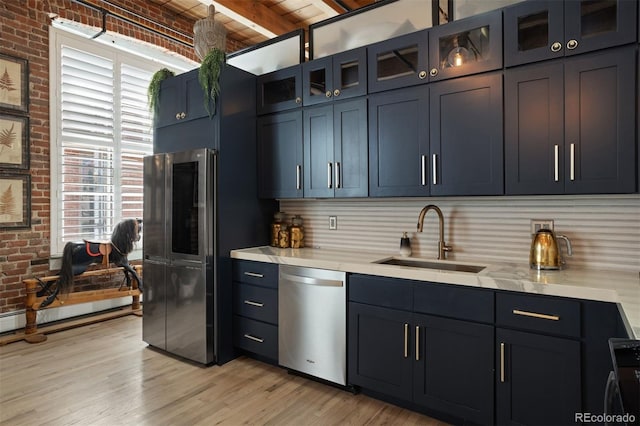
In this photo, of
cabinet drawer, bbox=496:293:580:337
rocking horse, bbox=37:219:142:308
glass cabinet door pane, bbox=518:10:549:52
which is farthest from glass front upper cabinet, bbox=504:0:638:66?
rocking horse, bbox=37:219:142:308

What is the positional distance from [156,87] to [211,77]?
0.79 metres

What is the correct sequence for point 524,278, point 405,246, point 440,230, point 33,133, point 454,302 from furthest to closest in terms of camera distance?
point 33,133 → point 405,246 → point 440,230 → point 454,302 → point 524,278

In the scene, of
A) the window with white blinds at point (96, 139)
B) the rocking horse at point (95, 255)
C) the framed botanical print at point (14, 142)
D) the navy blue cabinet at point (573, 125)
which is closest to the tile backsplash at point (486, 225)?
the navy blue cabinet at point (573, 125)

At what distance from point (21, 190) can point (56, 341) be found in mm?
1461

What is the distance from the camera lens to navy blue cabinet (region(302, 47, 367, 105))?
2.78 m

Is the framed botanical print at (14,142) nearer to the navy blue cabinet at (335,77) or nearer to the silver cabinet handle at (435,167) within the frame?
the navy blue cabinet at (335,77)

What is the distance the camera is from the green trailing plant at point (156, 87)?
3512 millimetres

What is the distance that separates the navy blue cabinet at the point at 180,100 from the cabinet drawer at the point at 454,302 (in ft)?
7.23

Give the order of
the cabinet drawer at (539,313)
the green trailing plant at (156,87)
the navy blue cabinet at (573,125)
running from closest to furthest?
the cabinet drawer at (539,313) → the navy blue cabinet at (573,125) → the green trailing plant at (156,87)

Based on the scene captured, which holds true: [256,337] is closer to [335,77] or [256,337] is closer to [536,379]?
[536,379]

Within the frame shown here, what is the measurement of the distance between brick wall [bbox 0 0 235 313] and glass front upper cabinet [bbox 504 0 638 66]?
13.5ft

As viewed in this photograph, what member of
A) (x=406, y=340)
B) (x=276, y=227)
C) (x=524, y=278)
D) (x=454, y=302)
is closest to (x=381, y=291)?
(x=406, y=340)

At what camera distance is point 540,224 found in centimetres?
241

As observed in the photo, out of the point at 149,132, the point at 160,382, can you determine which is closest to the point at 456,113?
the point at 160,382
